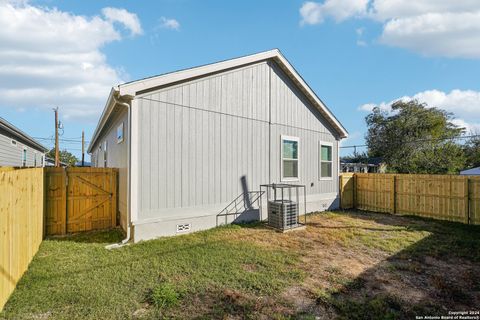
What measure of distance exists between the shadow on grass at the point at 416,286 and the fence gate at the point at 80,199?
20.0ft

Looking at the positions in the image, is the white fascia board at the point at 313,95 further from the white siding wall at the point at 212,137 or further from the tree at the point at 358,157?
the tree at the point at 358,157

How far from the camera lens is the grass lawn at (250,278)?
3.10 meters

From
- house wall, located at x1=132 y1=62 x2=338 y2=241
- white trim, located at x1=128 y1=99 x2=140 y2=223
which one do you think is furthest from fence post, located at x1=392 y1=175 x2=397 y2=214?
white trim, located at x1=128 y1=99 x2=140 y2=223

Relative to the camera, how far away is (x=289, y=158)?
9.16m

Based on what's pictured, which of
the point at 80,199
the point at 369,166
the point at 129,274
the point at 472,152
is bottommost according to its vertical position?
the point at 129,274

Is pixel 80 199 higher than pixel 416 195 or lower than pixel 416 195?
higher

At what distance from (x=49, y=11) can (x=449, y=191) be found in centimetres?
1376

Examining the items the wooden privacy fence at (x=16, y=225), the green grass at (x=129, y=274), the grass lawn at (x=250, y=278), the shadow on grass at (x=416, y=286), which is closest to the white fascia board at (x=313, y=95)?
the grass lawn at (x=250, y=278)

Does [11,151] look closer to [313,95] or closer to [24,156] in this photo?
[24,156]

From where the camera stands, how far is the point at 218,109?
714cm

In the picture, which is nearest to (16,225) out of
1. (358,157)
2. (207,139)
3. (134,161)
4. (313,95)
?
(134,161)

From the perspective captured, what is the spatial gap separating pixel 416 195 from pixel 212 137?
7.93 metres

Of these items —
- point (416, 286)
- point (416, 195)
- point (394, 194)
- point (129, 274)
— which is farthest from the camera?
point (394, 194)

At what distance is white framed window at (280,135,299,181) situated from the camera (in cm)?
891
